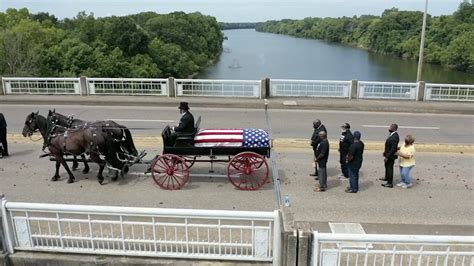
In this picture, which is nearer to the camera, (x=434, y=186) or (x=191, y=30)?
(x=434, y=186)

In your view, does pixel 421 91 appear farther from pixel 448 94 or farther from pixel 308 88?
pixel 308 88

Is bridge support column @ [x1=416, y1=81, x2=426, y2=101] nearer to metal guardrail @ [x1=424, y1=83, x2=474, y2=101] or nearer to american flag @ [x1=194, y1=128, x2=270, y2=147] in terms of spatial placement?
metal guardrail @ [x1=424, y1=83, x2=474, y2=101]

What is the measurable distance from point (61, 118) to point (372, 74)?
268ft

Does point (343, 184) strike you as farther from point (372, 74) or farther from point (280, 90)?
point (372, 74)

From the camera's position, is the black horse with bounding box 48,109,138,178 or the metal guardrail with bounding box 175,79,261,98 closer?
the black horse with bounding box 48,109,138,178

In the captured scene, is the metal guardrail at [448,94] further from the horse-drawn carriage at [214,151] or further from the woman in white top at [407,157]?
the horse-drawn carriage at [214,151]

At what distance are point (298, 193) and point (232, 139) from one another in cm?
187

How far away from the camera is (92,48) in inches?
2744

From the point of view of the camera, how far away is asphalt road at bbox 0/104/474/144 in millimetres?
14812

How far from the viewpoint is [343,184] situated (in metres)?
10.2

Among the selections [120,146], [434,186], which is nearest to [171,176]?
[120,146]

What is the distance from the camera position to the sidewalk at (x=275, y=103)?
18625 mm

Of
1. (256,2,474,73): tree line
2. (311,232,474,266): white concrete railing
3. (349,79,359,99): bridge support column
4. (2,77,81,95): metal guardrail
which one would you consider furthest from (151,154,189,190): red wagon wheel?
(256,2,474,73): tree line

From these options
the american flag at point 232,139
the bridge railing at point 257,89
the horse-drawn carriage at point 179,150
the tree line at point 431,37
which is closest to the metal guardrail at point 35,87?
the bridge railing at point 257,89
